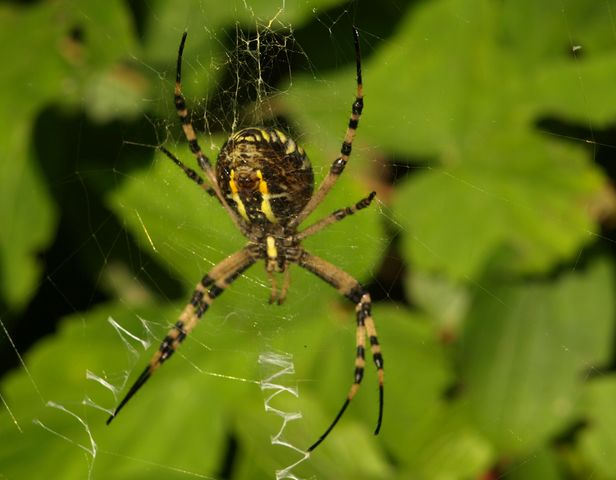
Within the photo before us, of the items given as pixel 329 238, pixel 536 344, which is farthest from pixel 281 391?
pixel 536 344

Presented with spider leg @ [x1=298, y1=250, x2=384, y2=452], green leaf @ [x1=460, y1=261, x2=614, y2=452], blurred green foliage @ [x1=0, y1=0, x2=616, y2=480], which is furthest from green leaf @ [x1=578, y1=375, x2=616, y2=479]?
spider leg @ [x1=298, y1=250, x2=384, y2=452]

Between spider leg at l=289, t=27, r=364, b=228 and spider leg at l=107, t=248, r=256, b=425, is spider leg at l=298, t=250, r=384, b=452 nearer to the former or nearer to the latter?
spider leg at l=107, t=248, r=256, b=425

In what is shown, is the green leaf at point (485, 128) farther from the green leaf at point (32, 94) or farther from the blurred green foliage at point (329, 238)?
the green leaf at point (32, 94)

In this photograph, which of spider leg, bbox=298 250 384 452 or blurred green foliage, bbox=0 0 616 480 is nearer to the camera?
spider leg, bbox=298 250 384 452

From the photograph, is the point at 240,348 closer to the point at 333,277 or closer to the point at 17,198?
the point at 333,277

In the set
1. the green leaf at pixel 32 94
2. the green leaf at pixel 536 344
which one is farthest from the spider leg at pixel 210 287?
the green leaf at pixel 536 344

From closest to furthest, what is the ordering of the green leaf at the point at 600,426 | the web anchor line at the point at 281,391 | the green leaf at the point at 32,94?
the web anchor line at the point at 281,391, the green leaf at the point at 32,94, the green leaf at the point at 600,426

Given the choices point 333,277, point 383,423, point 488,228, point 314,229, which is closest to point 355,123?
point 314,229
